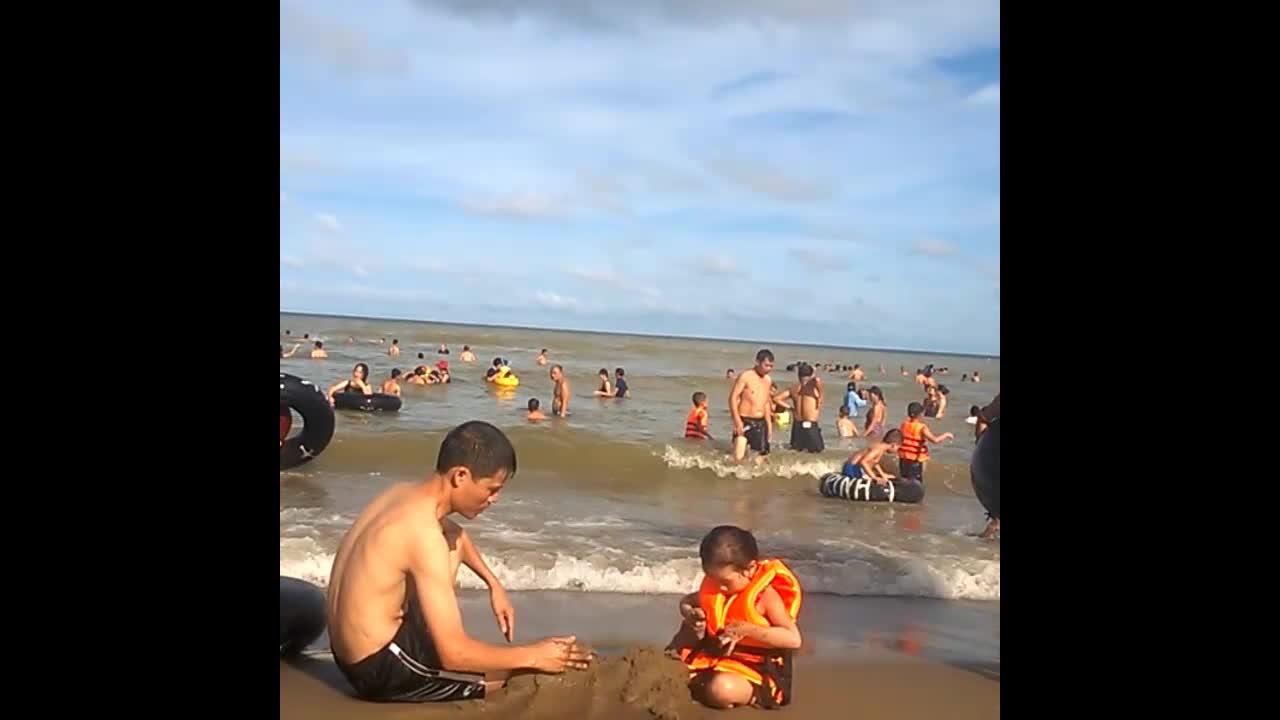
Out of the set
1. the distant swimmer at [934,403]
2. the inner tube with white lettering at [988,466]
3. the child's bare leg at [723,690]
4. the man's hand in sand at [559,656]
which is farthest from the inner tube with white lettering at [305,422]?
the distant swimmer at [934,403]

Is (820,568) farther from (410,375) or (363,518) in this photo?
(410,375)

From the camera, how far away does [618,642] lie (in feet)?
17.8

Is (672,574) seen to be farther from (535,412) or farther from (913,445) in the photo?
(535,412)

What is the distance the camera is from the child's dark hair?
14.2ft

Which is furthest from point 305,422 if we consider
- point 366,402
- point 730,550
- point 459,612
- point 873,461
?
point 873,461

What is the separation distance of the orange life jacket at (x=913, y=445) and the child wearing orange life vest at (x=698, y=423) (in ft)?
6.70

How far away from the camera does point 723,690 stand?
14.2ft

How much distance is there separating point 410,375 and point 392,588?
33.7 ft

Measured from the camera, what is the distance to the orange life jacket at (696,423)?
34.7 ft

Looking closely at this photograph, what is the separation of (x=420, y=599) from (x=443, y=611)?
4.4 inches

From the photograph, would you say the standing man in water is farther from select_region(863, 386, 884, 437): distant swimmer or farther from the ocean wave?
the ocean wave

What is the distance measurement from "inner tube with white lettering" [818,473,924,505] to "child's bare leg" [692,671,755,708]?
4.99m

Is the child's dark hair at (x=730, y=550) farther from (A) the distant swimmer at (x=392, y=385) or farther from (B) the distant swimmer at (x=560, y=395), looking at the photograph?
(A) the distant swimmer at (x=392, y=385)
